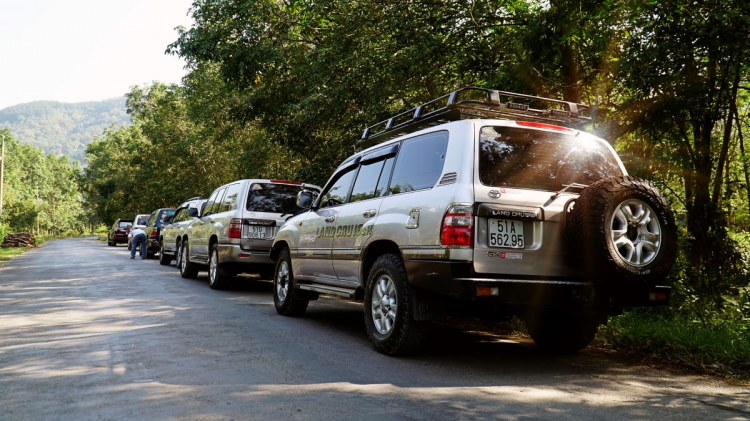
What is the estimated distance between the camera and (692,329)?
6.59m

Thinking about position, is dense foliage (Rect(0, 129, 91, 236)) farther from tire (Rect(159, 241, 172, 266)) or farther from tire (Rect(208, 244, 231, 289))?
tire (Rect(208, 244, 231, 289))

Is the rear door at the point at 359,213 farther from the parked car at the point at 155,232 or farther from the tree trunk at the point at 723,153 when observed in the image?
the parked car at the point at 155,232

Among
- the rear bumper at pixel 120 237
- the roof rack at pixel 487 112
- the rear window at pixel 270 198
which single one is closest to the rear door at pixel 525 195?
the roof rack at pixel 487 112

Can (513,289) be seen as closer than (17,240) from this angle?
Yes

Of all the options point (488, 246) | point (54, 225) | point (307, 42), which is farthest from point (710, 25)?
point (54, 225)

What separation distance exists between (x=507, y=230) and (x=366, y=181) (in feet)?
7.42

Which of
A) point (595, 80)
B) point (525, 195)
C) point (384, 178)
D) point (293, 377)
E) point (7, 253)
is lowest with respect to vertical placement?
point (293, 377)

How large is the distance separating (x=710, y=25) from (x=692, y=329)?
130 inches

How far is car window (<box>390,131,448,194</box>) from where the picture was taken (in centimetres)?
570

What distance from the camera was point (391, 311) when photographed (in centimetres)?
593

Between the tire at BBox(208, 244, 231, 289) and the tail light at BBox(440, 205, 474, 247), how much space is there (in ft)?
23.9

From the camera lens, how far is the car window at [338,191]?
757cm

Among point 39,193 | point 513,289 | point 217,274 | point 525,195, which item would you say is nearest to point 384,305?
point 513,289

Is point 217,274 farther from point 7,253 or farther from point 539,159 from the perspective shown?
point 7,253
